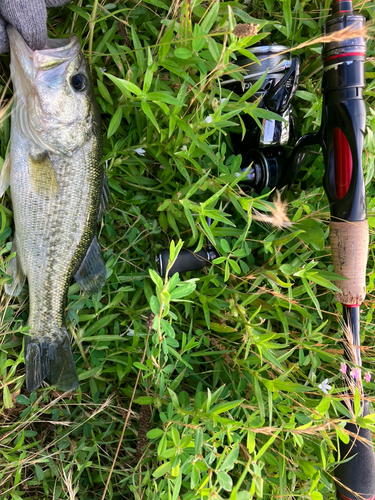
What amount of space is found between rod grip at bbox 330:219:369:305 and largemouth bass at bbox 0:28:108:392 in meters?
1.31

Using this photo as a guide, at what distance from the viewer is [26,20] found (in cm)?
159

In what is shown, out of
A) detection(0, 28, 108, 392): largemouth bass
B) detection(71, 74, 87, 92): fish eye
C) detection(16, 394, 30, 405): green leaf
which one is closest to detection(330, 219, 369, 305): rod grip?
detection(0, 28, 108, 392): largemouth bass

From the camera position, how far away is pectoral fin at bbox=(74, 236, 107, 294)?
197cm

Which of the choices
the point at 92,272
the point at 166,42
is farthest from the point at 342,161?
the point at 92,272

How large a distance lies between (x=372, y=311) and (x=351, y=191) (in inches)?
42.7

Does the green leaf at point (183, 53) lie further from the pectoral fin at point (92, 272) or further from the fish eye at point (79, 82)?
the pectoral fin at point (92, 272)

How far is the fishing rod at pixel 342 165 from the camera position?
1.60 meters

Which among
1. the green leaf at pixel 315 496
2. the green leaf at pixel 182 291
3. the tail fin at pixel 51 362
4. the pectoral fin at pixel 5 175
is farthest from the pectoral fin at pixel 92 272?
the green leaf at pixel 315 496

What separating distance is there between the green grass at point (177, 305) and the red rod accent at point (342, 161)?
1.03 feet

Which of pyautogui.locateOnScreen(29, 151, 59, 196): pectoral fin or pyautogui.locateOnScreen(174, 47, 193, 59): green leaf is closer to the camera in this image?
pyautogui.locateOnScreen(174, 47, 193, 59): green leaf

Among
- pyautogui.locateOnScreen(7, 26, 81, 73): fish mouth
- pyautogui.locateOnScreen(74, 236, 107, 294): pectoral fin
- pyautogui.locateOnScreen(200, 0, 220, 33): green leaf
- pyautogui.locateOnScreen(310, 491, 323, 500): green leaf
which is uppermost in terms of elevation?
pyautogui.locateOnScreen(200, 0, 220, 33): green leaf

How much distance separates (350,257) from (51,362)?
1.75m

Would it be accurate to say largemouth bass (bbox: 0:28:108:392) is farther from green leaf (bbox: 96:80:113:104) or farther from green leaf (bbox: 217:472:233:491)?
green leaf (bbox: 217:472:233:491)

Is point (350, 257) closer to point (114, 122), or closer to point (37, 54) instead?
point (114, 122)
